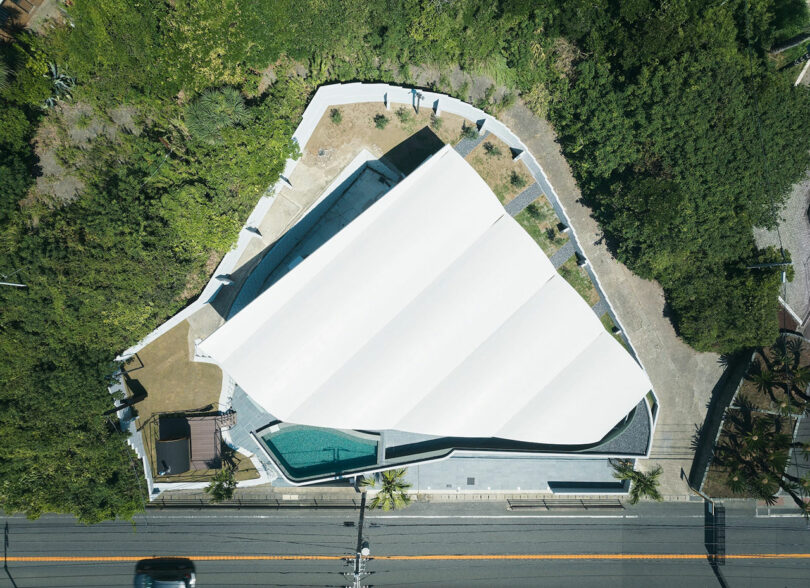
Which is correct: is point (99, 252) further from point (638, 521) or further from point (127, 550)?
point (638, 521)

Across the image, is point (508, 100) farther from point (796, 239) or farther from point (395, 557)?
point (395, 557)

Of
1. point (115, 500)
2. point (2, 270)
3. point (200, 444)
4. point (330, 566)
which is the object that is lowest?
point (330, 566)

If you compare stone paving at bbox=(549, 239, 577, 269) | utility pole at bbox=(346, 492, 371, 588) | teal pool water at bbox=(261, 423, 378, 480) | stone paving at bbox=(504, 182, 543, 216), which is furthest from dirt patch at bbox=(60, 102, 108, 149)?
stone paving at bbox=(549, 239, 577, 269)

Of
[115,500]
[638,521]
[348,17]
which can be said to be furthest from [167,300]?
[638,521]

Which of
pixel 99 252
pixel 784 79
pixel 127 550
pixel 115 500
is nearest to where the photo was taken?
pixel 99 252

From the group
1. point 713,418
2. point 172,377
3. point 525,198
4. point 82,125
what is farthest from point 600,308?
point 82,125

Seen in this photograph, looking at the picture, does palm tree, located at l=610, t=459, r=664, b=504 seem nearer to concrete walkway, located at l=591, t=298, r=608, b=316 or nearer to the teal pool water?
concrete walkway, located at l=591, t=298, r=608, b=316

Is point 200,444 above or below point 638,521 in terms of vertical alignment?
above
